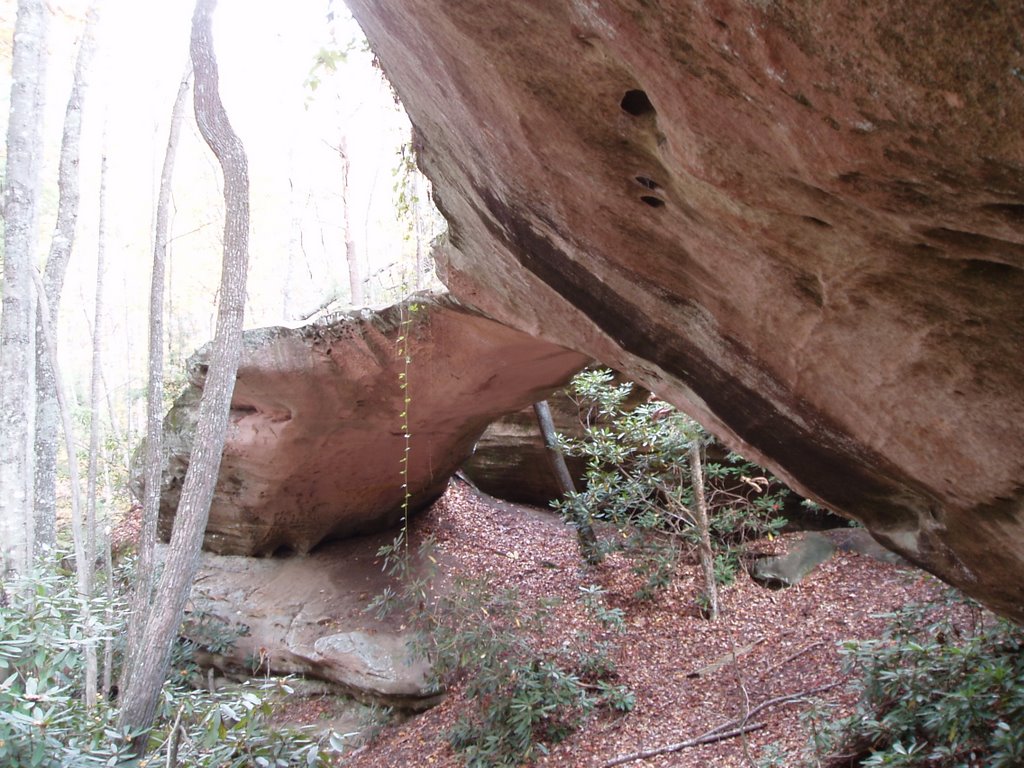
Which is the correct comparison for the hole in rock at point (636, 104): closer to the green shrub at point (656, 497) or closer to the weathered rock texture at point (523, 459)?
the green shrub at point (656, 497)

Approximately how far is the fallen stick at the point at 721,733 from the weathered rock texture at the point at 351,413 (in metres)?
3.27

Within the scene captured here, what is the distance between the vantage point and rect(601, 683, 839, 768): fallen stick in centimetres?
546

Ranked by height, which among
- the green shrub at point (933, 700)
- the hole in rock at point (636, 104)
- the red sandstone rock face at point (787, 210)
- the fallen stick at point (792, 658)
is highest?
the hole in rock at point (636, 104)

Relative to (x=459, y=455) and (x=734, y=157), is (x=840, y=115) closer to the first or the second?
(x=734, y=157)

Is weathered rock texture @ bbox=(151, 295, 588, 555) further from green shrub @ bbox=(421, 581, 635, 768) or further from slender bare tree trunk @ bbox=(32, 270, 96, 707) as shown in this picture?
green shrub @ bbox=(421, 581, 635, 768)

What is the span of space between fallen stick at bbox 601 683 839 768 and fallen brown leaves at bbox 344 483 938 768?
10mm

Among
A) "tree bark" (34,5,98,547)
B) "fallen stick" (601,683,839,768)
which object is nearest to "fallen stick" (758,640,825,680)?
"fallen stick" (601,683,839,768)

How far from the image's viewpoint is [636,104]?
8.16ft

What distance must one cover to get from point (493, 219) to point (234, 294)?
2.58 meters

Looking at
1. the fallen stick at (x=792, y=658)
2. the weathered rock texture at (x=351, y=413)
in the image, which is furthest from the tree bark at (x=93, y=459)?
the fallen stick at (x=792, y=658)

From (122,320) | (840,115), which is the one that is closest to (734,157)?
(840,115)

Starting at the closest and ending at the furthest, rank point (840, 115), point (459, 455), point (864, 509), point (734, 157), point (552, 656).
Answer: point (840, 115) → point (734, 157) → point (864, 509) → point (552, 656) → point (459, 455)

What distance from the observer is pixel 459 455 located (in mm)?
9023

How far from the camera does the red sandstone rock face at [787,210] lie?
5.28ft
